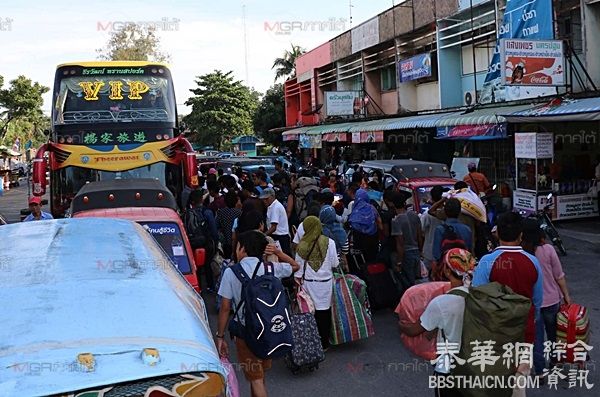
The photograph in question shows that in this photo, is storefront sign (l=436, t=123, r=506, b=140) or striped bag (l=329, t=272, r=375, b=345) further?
storefront sign (l=436, t=123, r=506, b=140)

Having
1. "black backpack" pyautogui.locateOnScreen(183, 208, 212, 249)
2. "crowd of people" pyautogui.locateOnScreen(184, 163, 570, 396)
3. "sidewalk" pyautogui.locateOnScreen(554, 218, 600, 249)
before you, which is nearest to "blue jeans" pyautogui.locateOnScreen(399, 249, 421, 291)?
"crowd of people" pyautogui.locateOnScreen(184, 163, 570, 396)

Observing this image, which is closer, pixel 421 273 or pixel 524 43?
pixel 421 273

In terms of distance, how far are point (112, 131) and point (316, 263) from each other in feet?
24.4

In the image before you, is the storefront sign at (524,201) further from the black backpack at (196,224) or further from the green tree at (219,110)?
the green tree at (219,110)

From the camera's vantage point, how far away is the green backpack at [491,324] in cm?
366

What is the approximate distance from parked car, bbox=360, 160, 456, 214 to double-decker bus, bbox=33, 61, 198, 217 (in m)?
3.92

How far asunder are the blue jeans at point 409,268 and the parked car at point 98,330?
4657mm

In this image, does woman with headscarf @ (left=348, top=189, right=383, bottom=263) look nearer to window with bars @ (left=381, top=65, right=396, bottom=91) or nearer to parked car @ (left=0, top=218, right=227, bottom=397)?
parked car @ (left=0, top=218, right=227, bottom=397)

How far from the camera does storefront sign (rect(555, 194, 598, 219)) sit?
48.8 ft

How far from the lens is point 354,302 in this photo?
670 cm

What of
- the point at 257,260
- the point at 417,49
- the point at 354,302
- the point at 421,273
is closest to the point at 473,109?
the point at 417,49

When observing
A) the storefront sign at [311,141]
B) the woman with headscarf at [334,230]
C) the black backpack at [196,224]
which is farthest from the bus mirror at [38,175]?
the storefront sign at [311,141]

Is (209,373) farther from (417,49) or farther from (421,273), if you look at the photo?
(417,49)

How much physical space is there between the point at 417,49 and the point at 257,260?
2279 centimetres
